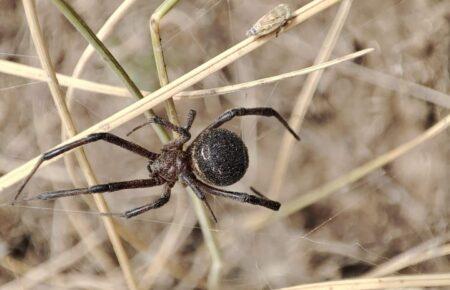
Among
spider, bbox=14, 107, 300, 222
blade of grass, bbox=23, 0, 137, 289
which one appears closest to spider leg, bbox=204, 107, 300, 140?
spider, bbox=14, 107, 300, 222

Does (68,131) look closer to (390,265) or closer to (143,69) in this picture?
(143,69)

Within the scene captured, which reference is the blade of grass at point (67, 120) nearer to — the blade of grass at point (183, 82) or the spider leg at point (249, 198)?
the blade of grass at point (183, 82)

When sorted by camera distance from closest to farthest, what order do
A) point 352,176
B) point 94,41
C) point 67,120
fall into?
point 94,41 → point 67,120 → point 352,176

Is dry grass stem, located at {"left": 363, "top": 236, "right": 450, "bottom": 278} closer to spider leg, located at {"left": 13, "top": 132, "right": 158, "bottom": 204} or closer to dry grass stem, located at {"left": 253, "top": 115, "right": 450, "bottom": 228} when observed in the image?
dry grass stem, located at {"left": 253, "top": 115, "right": 450, "bottom": 228}

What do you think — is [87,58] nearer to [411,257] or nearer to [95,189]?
[95,189]

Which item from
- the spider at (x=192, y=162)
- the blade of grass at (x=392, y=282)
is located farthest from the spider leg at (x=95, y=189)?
the blade of grass at (x=392, y=282)

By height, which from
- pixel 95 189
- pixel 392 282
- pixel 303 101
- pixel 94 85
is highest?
pixel 94 85

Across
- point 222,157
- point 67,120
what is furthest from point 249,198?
point 67,120
